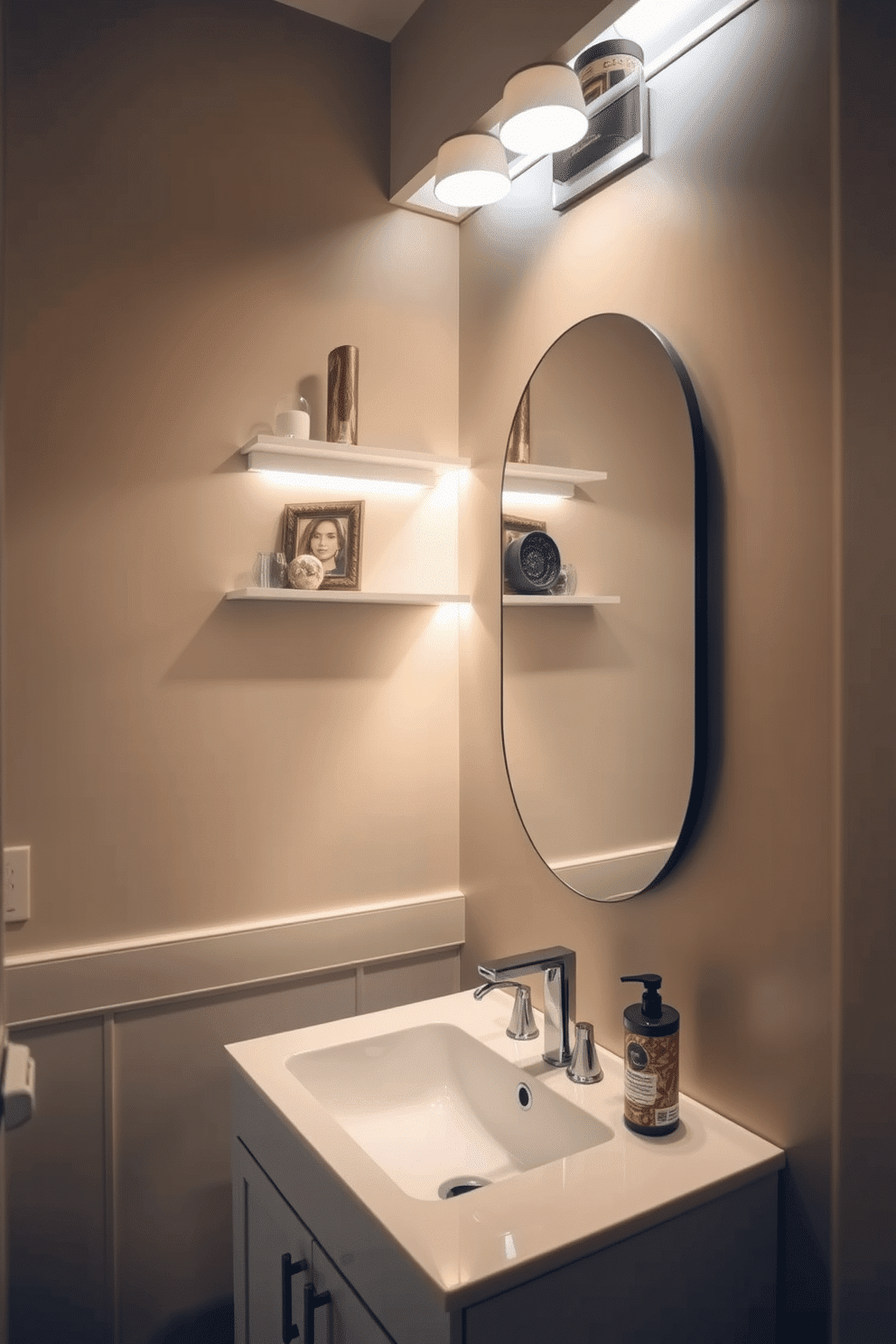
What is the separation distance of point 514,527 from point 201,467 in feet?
1.90

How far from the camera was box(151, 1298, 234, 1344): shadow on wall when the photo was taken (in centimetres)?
160

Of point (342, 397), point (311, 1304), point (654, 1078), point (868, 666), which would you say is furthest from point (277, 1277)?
point (342, 397)

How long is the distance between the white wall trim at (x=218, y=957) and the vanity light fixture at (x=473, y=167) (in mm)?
1331

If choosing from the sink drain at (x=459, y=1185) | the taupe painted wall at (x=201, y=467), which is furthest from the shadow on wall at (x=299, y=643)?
the sink drain at (x=459, y=1185)

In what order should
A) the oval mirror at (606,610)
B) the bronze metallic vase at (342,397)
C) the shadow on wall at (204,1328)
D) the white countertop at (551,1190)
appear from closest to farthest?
the white countertop at (551,1190) < the oval mirror at (606,610) < the shadow on wall at (204,1328) < the bronze metallic vase at (342,397)

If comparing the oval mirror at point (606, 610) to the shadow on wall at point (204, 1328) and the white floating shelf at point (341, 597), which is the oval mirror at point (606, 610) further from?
the shadow on wall at point (204, 1328)

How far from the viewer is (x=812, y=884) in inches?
44.0

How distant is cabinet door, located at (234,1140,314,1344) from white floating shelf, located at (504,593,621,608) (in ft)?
3.27

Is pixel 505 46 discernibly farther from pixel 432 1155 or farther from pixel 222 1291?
pixel 222 1291

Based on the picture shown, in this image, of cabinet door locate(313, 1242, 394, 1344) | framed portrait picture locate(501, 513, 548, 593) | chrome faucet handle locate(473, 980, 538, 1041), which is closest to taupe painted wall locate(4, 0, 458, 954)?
framed portrait picture locate(501, 513, 548, 593)

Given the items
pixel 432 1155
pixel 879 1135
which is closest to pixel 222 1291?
pixel 432 1155

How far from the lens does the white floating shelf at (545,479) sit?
1498 millimetres

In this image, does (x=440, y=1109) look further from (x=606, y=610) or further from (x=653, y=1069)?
(x=606, y=610)

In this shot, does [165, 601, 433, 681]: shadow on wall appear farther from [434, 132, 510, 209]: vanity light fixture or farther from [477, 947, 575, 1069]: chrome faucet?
[434, 132, 510, 209]: vanity light fixture
